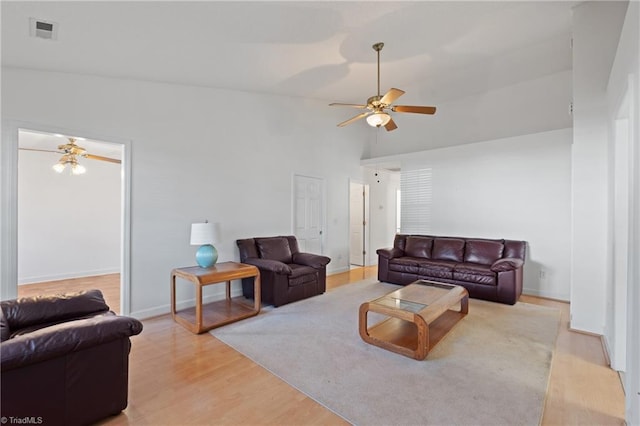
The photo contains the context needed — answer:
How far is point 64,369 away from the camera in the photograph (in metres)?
1.63

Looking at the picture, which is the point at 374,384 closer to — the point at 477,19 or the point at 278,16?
the point at 278,16

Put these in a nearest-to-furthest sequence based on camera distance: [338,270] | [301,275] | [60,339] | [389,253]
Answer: [60,339], [301,275], [389,253], [338,270]

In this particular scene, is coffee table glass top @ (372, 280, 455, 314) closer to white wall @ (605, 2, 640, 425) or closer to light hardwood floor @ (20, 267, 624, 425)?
light hardwood floor @ (20, 267, 624, 425)

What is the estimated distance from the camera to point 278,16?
272cm

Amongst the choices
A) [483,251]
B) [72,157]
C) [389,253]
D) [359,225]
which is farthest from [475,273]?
[72,157]

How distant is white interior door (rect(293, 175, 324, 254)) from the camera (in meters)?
5.54

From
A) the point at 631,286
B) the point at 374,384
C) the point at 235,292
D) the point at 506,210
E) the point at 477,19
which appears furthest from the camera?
the point at 506,210

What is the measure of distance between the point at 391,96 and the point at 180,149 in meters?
2.82

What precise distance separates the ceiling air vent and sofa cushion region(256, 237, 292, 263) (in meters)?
3.21

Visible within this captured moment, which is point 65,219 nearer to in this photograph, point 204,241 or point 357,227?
point 204,241

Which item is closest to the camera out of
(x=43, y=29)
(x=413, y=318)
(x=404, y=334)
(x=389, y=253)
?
(x=43, y=29)

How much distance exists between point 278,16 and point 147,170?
2402 mm

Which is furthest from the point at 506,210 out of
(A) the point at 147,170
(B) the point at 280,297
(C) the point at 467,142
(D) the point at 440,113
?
(A) the point at 147,170

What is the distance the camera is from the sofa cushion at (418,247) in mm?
5480
